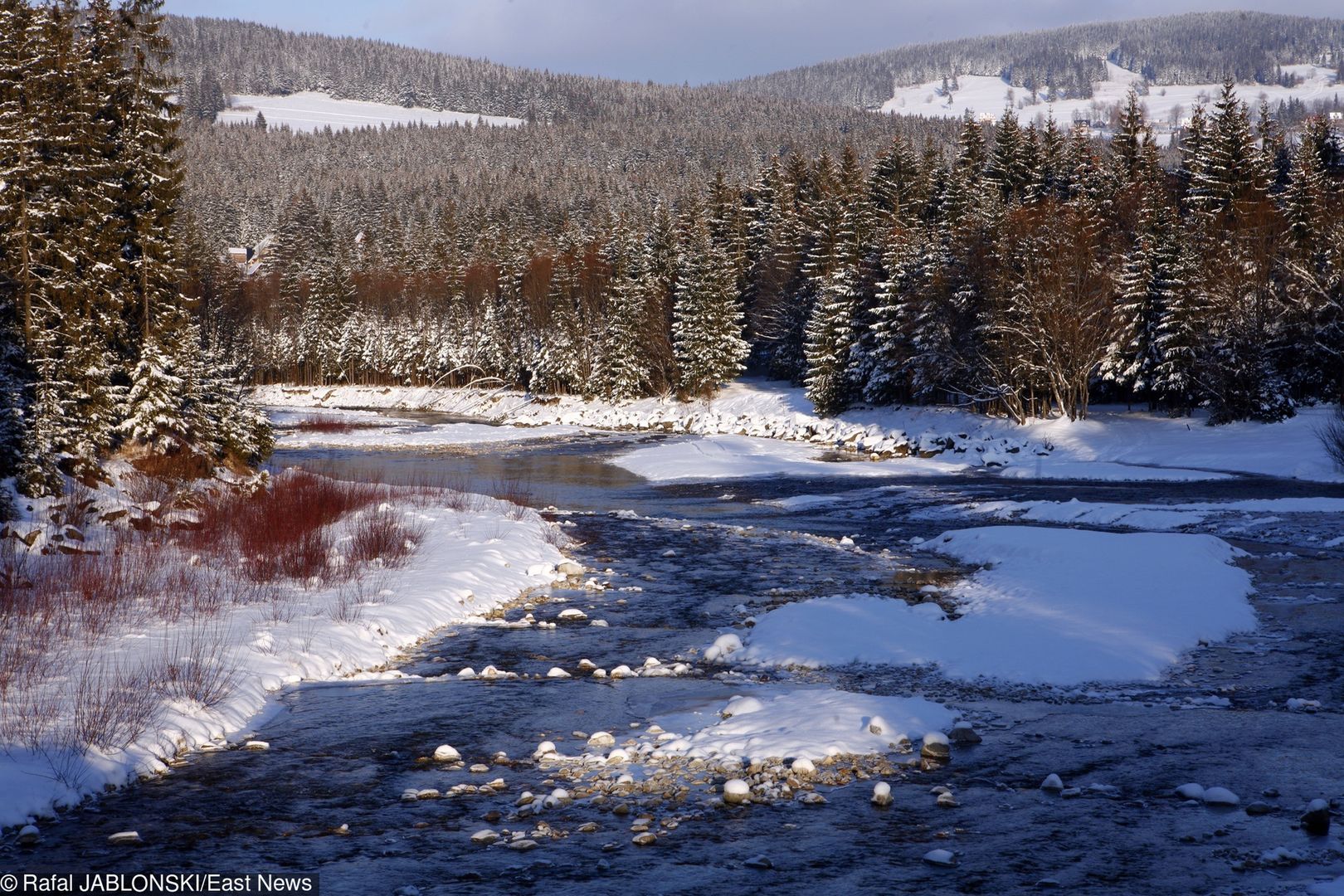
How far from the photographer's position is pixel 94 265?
2645 cm

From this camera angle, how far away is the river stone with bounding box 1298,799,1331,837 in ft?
24.7

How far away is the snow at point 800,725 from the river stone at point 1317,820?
3.35 meters

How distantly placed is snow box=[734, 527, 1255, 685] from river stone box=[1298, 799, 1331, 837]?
4.64 metres

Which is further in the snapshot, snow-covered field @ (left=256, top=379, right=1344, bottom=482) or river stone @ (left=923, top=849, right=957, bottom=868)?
snow-covered field @ (left=256, top=379, right=1344, bottom=482)

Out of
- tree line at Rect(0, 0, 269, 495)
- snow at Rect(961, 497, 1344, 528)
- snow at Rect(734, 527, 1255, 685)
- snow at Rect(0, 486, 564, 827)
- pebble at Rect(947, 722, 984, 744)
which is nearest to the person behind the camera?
snow at Rect(0, 486, 564, 827)

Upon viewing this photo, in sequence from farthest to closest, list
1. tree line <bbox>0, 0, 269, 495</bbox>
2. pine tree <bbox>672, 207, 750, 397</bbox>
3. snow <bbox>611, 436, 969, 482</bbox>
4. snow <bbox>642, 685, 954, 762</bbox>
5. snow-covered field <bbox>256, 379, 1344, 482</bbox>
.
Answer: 1. pine tree <bbox>672, 207, 750, 397</bbox>
2. snow <bbox>611, 436, 969, 482</bbox>
3. snow-covered field <bbox>256, 379, 1344, 482</bbox>
4. tree line <bbox>0, 0, 269, 495</bbox>
5. snow <bbox>642, 685, 954, 762</bbox>

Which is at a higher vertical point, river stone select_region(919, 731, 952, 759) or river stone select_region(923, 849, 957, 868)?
river stone select_region(923, 849, 957, 868)

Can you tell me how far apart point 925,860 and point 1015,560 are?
13.0 meters

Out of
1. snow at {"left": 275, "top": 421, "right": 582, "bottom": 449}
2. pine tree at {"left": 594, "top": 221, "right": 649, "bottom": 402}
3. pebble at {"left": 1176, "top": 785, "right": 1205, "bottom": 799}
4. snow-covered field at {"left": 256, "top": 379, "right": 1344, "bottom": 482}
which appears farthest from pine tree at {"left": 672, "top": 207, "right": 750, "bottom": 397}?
pebble at {"left": 1176, "top": 785, "right": 1205, "bottom": 799}

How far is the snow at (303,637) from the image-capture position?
852 cm

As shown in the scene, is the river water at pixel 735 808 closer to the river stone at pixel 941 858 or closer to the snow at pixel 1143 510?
the river stone at pixel 941 858

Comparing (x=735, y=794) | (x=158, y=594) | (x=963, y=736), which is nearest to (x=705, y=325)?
(x=158, y=594)

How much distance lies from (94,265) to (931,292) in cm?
3685

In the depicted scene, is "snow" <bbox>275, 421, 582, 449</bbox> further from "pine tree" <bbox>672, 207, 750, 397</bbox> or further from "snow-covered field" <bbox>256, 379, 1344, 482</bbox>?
"pine tree" <bbox>672, 207, 750, 397</bbox>
